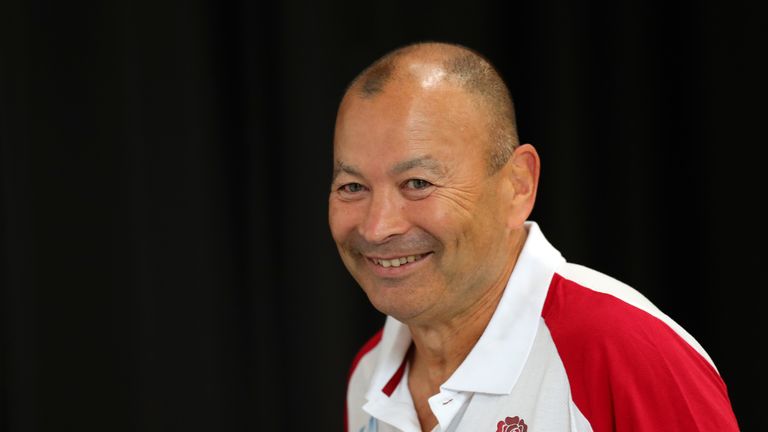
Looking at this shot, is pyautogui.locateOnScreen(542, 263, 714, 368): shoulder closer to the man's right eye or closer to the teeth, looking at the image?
the teeth

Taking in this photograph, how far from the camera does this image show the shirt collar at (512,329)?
1466mm

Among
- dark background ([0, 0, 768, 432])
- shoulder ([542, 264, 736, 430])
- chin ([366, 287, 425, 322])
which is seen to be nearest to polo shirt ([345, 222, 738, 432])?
shoulder ([542, 264, 736, 430])

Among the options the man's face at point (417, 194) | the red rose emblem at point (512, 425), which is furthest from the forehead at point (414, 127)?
the red rose emblem at point (512, 425)

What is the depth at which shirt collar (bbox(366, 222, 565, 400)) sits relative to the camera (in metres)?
1.47

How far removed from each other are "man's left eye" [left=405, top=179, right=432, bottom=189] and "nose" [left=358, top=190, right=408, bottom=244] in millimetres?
26

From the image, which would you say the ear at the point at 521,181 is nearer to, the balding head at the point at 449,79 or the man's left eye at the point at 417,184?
the balding head at the point at 449,79

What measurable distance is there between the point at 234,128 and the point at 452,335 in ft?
3.70

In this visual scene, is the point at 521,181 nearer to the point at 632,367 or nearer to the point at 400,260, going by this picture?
the point at 400,260

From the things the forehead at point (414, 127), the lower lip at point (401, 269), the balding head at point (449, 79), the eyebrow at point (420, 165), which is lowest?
the lower lip at point (401, 269)

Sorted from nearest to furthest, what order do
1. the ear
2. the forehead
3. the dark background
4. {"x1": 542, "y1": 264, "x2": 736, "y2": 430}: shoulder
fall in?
{"x1": 542, "y1": 264, "x2": 736, "y2": 430}: shoulder
the forehead
the ear
the dark background

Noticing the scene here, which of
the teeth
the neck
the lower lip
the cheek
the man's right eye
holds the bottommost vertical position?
the neck

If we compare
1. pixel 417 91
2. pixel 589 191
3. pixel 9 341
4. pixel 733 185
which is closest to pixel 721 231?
pixel 733 185

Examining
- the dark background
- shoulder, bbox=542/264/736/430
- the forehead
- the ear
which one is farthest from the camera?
the dark background

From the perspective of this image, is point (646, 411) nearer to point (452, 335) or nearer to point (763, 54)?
point (452, 335)
